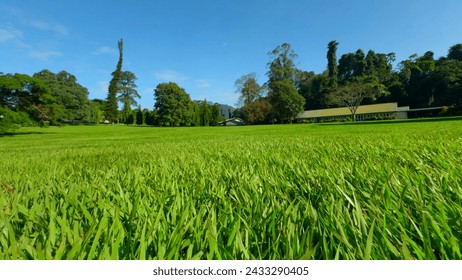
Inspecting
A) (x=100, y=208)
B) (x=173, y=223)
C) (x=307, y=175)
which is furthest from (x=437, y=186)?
(x=100, y=208)

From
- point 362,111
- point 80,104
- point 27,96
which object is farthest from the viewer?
point 362,111

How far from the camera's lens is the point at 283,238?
60cm

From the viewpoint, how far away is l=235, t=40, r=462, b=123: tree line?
5466 centimetres

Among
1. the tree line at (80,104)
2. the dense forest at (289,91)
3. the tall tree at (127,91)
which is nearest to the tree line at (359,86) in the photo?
the dense forest at (289,91)

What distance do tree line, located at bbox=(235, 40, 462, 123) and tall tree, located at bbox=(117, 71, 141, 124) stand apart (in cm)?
3590

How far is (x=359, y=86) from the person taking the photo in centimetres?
5200

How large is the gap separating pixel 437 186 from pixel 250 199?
2.45 feet

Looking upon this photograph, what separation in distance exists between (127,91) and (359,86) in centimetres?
6769

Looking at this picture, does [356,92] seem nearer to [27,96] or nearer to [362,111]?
[362,111]

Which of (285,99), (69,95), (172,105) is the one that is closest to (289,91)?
(285,99)

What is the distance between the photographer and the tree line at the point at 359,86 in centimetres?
5466

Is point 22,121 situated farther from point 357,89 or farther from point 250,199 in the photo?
point 357,89

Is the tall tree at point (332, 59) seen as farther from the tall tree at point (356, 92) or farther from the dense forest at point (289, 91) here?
the tall tree at point (356, 92)

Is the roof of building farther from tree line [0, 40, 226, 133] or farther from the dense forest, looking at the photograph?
tree line [0, 40, 226, 133]
